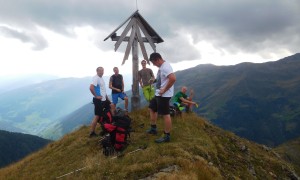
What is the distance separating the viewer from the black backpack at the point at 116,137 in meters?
11.5

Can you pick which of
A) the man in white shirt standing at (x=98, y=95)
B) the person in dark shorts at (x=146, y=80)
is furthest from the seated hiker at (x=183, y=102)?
the man in white shirt standing at (x=98, y=95)

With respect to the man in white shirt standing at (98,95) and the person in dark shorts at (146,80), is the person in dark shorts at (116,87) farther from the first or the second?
the man in white shirt standing at (98,95)

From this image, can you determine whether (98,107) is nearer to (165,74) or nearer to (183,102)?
(165,74)

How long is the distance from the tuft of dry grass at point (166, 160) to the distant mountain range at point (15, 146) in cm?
16367

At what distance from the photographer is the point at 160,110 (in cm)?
1136

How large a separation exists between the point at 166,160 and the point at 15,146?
185m

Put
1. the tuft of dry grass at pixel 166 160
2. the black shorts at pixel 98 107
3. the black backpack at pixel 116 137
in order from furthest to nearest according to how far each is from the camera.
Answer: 1. the black shorts at pixel 98 107
2. the black backpack at pixel 116 137
3. the tuft of dry grass at pixel 166 160

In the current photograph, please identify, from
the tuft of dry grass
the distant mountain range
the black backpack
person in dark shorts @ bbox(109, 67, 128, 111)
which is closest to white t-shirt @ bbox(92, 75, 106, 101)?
person in dark shorts @ bbox(109, 67, 128, 111)

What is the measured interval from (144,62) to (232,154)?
23.6ft

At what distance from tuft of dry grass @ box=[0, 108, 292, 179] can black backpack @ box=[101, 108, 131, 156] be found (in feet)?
1.08

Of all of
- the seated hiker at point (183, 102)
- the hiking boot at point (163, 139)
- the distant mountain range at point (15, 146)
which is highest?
the seated hiker at point (183, 102)

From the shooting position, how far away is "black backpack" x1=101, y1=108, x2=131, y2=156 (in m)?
11.5

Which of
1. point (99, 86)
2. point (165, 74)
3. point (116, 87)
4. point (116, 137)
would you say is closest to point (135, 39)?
point (116, 87)

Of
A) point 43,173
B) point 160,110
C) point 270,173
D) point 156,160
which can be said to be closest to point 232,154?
point 270,173
